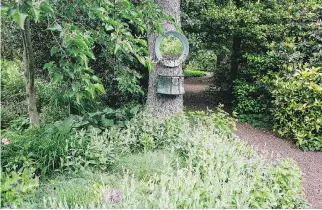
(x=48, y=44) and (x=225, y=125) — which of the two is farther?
(x=48, y=44)

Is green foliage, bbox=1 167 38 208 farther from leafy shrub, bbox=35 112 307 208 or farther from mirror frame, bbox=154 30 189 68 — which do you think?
mirror frame, bbox=154 30 189 68

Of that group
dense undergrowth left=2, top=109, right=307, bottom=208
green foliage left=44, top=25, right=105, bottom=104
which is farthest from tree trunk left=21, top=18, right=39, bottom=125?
green foliage left=44, top=25, right=105, bottom=104

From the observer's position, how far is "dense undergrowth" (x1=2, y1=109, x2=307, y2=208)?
2.81 m

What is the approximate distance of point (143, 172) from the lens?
12.0ft

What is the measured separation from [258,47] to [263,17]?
0.76 m

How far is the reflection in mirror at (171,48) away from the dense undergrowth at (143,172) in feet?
3.49

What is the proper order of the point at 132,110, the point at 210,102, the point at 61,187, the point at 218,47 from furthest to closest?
the point at 210,102 < the point at 218,47 < the point at 132,110 < the point at 61,187

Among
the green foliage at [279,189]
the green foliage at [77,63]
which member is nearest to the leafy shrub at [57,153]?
the green foliage at [77,63]

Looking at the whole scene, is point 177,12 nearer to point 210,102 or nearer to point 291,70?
point 291,70

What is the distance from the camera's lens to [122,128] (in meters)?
4.95

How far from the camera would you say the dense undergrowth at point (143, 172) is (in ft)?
9.23

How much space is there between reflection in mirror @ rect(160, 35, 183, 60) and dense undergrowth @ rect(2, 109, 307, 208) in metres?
1.06

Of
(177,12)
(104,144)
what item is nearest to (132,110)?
(104,144)

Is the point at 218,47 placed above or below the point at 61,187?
above
